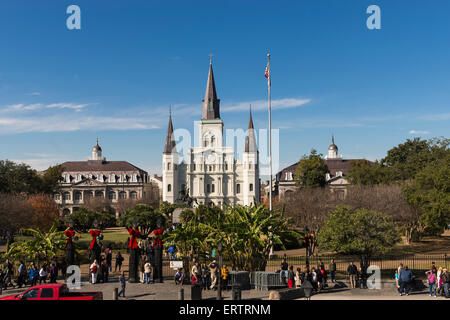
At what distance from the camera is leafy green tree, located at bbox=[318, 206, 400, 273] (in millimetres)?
21997

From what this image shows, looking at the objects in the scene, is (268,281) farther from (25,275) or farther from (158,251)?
(25,275)

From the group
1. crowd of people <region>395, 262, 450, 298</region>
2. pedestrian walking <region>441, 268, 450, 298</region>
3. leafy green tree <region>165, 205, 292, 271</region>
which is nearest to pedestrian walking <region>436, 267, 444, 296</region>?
crowd of people <region>395, 262, 450, 298</region>

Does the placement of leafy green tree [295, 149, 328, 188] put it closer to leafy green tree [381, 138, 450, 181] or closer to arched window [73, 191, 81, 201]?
leafy green tree [381, 138, 450, 181]

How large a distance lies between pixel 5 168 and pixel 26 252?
135ft

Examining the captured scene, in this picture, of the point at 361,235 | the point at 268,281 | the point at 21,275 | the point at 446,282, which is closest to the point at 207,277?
the point at 268,281

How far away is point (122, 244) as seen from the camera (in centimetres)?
4038

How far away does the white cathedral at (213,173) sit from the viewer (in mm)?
98062

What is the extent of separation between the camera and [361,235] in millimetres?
22312

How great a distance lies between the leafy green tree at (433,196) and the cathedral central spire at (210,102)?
215ft

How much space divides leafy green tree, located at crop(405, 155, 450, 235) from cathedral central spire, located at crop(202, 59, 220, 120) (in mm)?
65519

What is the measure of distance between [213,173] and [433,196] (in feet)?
214

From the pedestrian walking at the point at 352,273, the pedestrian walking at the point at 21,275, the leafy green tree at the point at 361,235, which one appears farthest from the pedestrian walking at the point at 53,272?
the pedestrian walking at the point at 352,273
